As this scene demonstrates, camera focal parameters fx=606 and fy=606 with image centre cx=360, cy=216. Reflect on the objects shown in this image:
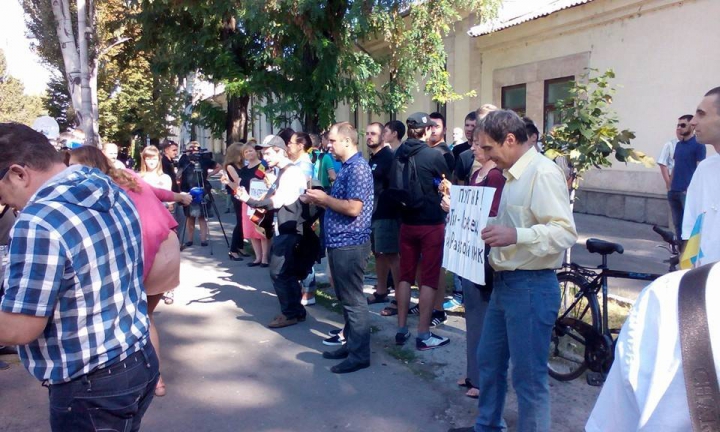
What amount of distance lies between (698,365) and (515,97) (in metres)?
15.7

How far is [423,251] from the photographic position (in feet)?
17.1

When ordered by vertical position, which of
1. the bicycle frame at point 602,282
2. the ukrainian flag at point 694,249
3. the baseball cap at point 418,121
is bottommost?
the bicycle frame at point 602,282

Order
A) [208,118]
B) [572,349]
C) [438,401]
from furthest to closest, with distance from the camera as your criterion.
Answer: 1. [208,118]
2. [572,349]
3. [438,401]

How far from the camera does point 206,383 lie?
478 cm

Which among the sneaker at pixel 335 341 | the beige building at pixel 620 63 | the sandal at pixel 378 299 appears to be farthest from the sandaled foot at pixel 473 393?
the beige building at pixel 620 63

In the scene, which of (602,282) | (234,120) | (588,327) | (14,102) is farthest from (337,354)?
(14,102)

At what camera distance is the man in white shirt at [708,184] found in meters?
2.70

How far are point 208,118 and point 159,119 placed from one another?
40.2ft

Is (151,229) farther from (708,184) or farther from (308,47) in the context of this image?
(308,47)

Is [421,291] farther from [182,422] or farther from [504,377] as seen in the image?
[182,422]

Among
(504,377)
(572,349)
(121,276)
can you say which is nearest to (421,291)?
(572,349)

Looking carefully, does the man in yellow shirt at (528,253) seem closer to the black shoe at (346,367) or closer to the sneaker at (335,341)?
the black shoe at (346,367)

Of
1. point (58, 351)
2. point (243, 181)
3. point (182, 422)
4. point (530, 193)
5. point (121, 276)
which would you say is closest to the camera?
point (58, 351)

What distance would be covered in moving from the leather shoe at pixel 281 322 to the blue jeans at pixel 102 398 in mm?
3772
